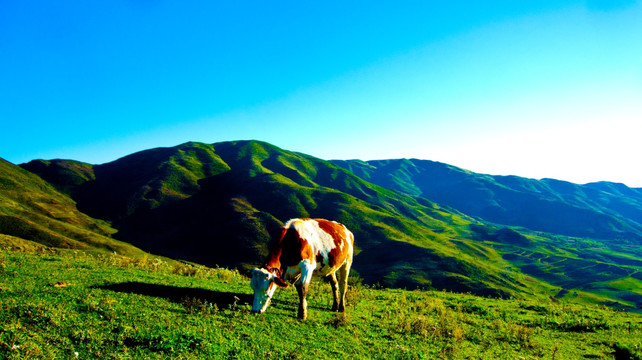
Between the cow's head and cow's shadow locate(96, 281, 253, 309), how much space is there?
31.8 inches

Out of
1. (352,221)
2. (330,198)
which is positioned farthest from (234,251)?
(330,198)

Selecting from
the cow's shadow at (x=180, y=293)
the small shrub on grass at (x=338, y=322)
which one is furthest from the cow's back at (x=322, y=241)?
the cow's shadow at (x=180, y=293)

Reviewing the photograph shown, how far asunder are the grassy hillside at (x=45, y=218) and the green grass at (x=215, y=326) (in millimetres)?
106693

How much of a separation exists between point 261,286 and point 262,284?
79 mm

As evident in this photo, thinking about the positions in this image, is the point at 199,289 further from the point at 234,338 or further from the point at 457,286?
the point at 457,286

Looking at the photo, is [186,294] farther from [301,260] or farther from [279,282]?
[301,260]

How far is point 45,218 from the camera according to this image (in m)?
123

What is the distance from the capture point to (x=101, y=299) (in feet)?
33.3

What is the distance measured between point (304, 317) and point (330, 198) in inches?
6634

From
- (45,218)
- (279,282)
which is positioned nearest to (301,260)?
(279,282)

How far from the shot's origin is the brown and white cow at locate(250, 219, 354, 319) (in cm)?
1129

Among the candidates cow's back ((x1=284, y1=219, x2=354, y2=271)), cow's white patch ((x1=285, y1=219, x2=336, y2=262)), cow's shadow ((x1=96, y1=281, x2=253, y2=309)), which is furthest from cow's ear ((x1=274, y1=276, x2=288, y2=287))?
cow's white patch ((x1=285, y1=219, x2=336, y2=262))

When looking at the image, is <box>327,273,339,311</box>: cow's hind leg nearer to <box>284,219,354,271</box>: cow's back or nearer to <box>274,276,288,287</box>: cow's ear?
<box>284,219,354,271</box>: cow's back

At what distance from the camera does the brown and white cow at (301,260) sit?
1129 centimetres
